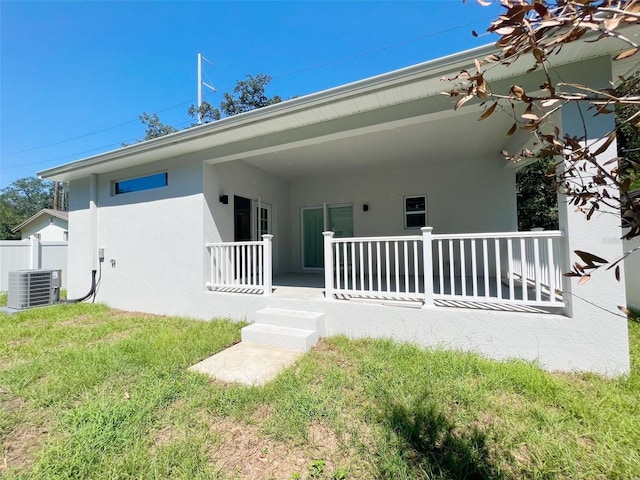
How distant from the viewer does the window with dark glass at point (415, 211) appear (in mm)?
7273

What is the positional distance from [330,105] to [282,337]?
328 centimetres

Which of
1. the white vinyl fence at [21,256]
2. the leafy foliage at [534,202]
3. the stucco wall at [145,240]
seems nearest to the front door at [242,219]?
the stucco wall at [145,240]

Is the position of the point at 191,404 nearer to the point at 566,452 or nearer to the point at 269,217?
the point at 566,452

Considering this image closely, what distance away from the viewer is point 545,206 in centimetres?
1095

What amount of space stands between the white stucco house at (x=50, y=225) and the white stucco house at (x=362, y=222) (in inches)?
560

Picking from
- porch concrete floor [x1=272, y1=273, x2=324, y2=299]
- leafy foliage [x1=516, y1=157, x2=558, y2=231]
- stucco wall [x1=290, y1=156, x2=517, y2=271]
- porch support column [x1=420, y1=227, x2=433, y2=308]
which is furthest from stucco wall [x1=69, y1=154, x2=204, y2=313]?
leafy foliage [x1=516, y1=157, x2=558, y2=231]

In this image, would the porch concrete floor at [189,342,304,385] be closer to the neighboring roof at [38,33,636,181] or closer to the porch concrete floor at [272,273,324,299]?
the porch concrete floor at [272,273,324,299]

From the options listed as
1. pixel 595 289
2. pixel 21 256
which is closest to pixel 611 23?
pixel 595 289

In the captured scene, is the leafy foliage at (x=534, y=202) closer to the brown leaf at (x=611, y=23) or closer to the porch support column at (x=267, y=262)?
the porch support column at (x=267, y=262)

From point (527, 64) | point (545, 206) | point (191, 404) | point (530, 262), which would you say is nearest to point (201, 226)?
point (191, 404)

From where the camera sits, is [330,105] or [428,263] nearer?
[428,263]

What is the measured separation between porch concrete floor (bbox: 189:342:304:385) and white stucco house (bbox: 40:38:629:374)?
34.9 inches

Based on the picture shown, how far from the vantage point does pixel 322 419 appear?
2.37 meters

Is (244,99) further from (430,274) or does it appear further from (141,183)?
(430,274)
